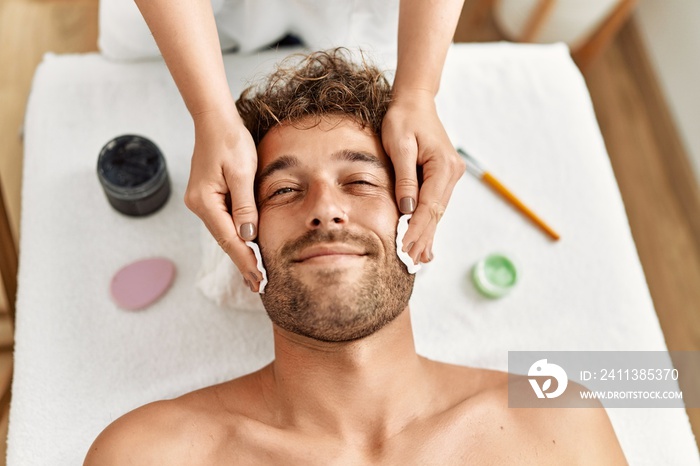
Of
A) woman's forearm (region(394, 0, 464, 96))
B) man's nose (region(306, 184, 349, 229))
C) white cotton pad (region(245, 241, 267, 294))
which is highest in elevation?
woman's forearm (region(394, 0, 464, 96))

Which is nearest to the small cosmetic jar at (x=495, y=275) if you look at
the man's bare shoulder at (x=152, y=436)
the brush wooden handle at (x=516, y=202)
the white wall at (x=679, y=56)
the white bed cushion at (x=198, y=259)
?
the white bed cushion at (x=198, y=259)

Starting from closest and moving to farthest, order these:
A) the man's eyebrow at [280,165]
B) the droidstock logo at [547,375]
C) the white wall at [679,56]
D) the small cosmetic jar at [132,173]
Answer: the man's eyebrow at [280,165] → the droidstock logo at [547,375] → the small cosmetic jar at [132,173] → the white wall at [679,56]

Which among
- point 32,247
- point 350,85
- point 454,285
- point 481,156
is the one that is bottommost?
point 454,285

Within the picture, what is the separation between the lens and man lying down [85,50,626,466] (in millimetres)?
1193

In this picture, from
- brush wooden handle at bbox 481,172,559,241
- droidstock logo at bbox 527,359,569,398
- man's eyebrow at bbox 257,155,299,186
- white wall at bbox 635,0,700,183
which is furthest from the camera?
white wall at bbox 635,0,700,183

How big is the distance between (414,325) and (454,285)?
0.15m

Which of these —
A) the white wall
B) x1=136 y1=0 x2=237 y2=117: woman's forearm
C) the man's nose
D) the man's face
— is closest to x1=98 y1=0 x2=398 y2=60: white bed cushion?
x1=136 y1=0 x2=237 y2=117: woman's forearm

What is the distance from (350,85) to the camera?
141cm

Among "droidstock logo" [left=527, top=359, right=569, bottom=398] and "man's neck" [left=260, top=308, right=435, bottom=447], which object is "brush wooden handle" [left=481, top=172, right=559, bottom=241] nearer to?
"droidstock logo" [left=527, top=359, right=569, bottom=398]

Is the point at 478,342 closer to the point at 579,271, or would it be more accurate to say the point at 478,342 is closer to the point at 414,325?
the point at 414,325

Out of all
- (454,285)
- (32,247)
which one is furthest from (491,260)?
(32,247)

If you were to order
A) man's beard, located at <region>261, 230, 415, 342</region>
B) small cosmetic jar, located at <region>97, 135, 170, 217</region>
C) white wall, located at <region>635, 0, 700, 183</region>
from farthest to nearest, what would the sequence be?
white wall, located at <region>635, 0, 700, 183</region> < small cosmetic jar, located at <region>97, 135, 170, 217</region> < man's beard, located at <region>261, 230, 415, 342</region>

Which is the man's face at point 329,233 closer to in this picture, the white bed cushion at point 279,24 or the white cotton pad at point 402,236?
the white cotton pad at point 402,236

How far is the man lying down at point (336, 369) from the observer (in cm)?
119
